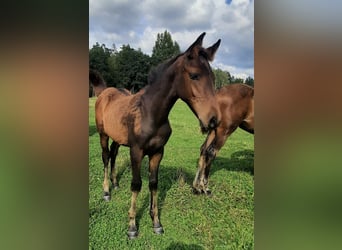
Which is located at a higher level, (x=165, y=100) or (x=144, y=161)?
(x=165, y=100)

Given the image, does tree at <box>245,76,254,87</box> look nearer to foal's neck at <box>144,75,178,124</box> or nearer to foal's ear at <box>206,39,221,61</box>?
foal's ear at <box>206,39,221,61</box>

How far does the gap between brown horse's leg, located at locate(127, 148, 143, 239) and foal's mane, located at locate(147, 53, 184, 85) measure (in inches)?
14.0

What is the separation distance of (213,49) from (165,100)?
332mm

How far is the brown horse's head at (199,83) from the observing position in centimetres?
122

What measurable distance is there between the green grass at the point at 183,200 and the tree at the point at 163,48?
24cm

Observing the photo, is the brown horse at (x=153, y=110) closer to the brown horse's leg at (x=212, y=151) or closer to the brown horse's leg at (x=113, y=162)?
the brown horse's leg at (x=113, y=162)

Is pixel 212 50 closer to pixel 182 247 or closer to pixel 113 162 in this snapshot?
pixel 113 162

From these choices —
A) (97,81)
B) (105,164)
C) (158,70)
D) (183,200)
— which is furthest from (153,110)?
(183,200)

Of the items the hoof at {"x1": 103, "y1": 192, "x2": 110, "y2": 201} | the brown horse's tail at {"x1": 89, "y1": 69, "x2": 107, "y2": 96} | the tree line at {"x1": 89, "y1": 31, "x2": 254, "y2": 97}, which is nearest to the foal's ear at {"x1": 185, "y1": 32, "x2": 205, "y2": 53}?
the tree line at {"x1": 89, "y1": 31, "x2": 254, "y2": 97}

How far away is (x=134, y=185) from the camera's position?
4.48 ft

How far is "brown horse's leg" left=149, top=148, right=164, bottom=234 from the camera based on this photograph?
138 centimetres

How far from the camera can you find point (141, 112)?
133 centimetres
